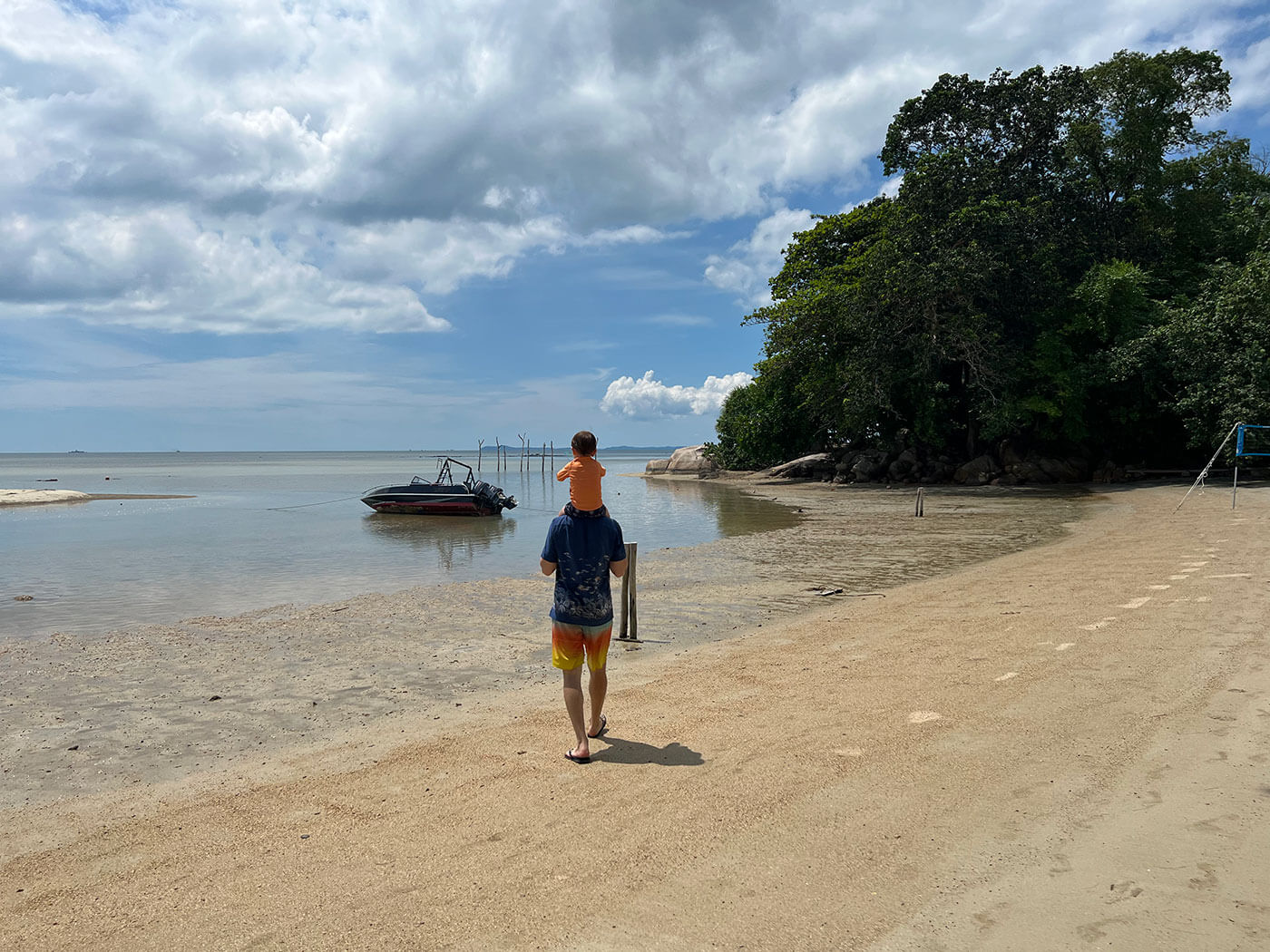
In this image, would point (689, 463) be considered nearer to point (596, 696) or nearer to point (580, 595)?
point (596, 696)

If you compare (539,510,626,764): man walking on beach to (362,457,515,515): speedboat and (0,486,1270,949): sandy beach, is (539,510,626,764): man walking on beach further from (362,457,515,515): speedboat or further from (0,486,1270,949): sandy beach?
(362,457,515,515): speedboat

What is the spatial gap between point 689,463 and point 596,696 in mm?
49830

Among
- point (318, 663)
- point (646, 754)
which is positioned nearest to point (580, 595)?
point (646, 754)

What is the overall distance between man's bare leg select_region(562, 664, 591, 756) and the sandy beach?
0.21m

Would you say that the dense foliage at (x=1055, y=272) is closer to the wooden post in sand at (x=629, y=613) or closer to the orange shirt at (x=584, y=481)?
the wooden post in sand at (x=629, y=613)

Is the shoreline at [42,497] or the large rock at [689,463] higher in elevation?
the large rock at [689,463]

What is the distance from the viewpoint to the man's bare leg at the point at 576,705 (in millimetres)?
5043

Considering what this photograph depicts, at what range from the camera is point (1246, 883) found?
10.5 ft

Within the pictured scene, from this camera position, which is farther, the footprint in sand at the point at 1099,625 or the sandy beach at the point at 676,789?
the footprint in sand at the point at 1099,625

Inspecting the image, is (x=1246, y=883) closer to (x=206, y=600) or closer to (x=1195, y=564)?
(x=1195, y=564)

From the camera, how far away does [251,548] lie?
64.4 ft

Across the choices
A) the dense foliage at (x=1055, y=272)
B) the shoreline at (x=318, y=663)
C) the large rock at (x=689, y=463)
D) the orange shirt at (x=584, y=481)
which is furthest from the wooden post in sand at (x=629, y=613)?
the large rock at (x=689, y=463)

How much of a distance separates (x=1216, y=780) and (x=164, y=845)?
18.3 feet

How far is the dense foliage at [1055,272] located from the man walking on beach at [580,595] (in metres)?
28.0
